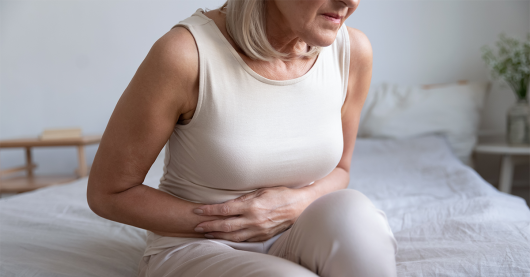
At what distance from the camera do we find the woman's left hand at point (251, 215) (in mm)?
757

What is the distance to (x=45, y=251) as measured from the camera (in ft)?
3.03

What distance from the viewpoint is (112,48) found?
9.36 ft

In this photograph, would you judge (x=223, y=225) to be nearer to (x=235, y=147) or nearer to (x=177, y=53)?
(x=235, y=147)

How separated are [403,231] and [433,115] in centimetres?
150

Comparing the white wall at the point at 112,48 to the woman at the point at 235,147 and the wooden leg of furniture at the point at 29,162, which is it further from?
the woman at the point at 235,147

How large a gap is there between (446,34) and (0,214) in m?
2.67

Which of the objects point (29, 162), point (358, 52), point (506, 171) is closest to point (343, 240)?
point (358, 52)

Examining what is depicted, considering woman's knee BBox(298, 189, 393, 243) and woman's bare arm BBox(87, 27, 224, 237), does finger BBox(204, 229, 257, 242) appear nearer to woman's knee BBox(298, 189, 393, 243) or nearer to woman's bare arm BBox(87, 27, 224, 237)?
woman's bare arm BBox(87, 27, 224, 237)

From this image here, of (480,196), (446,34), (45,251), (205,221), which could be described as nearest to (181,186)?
(205,221)

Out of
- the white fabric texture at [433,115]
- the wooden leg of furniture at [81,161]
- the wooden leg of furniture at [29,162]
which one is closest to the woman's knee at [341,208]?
the white fabric texture at [433,115]

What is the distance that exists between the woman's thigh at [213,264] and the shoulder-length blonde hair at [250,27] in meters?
0.38

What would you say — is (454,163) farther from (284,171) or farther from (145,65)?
(145,65)

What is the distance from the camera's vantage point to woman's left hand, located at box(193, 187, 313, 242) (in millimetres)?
757

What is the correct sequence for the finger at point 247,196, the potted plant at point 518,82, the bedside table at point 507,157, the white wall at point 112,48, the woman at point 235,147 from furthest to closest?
1. the white wall at point 112,48
2. the potted plant at point 518,82
3. the bedside table at point 507,157
4. the finger at point 247,196
5. the woman at point 235,147
